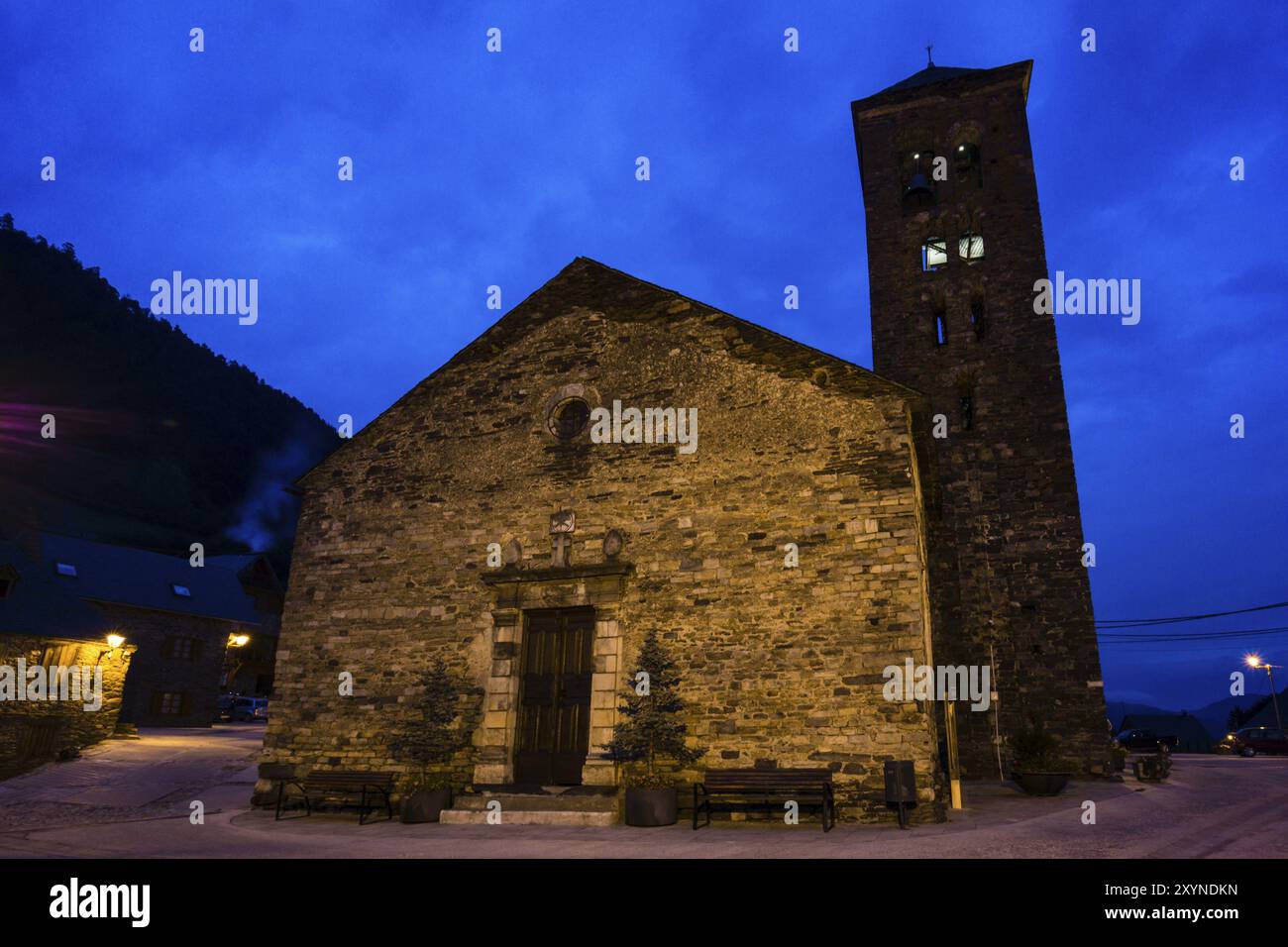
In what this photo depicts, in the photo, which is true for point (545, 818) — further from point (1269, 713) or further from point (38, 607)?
point (1269, 713)

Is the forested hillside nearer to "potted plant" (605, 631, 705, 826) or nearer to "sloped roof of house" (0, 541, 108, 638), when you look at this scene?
"sloped roof of house" (0, 541, 108, 638)

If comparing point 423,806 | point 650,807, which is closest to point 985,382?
point 650,807

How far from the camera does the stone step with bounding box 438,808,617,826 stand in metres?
10.2

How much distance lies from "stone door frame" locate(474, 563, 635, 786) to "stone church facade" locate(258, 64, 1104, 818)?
32 millimetres

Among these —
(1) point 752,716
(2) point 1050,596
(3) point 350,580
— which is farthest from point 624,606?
(2) point 1050,596

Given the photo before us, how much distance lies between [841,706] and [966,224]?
15.2 m

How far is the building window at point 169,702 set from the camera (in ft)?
98.4

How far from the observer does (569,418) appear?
43.8 feet

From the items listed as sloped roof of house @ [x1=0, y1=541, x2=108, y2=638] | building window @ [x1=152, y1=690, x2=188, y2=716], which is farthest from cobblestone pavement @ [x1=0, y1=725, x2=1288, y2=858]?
building window @ [x1=152, y1=690, x2=188, y2=716]

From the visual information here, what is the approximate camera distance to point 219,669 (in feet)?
106

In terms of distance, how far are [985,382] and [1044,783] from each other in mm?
9476

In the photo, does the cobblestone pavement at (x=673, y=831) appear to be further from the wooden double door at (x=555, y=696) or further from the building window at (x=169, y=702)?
the building window at (x=169, y=702)

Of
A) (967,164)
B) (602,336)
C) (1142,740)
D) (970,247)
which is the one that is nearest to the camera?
(602,336)
